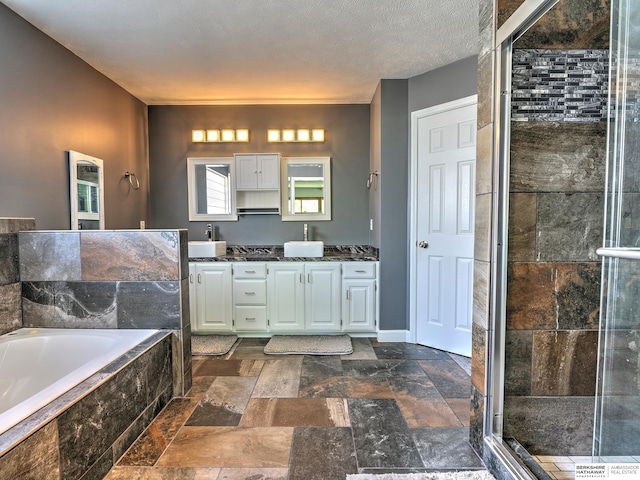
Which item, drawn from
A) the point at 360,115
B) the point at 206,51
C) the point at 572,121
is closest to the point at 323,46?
the point at 206,51

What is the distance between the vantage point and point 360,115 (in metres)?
3.56

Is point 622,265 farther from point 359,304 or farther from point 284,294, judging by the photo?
point 284,294

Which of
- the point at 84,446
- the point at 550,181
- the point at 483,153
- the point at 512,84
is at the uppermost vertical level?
the point at 512,84

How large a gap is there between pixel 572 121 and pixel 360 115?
2406 millimetres

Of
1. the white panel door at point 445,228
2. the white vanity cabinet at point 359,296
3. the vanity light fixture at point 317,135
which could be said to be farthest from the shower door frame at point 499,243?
the vanity light fixture at point 317,135

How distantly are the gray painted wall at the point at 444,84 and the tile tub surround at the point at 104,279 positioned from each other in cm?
245

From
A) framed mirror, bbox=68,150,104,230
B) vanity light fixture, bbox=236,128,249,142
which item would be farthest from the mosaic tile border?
framed mirror, bbox=68,150,104,230

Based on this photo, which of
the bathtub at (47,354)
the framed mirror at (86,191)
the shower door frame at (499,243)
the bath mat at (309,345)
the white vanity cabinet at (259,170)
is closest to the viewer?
the shower door frame at (499,243)

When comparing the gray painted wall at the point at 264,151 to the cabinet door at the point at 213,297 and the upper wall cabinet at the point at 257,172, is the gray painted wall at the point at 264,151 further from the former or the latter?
the cabinet door at the point at 213,297

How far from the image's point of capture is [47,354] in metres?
1.82

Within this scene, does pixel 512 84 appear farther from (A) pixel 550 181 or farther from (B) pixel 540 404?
(B) pixel 540 404

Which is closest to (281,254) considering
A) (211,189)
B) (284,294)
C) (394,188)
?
(284,294)

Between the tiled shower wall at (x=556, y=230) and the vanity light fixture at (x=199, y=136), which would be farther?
the vanity light fixture at (x=199, y=136)

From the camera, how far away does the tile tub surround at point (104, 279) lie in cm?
199
